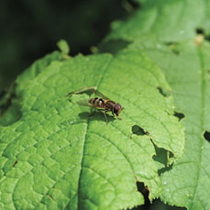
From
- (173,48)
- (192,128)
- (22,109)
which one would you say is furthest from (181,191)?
(173,48)

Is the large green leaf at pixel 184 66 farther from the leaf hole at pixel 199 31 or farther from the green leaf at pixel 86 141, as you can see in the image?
the green leaf at pixel 86 141

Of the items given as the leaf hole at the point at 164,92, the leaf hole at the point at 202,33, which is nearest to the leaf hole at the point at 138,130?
the leaf hole at the point at 164,92

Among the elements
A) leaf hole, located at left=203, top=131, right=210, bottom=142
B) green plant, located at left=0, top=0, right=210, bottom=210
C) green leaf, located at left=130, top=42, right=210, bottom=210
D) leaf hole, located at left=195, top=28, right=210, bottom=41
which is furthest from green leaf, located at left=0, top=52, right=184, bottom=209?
leaf hole, located at left=195, top=28, right=210, bottom=41

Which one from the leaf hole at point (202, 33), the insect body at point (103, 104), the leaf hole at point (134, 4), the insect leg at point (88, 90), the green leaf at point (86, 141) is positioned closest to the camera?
the green leaf at point (86, 141)

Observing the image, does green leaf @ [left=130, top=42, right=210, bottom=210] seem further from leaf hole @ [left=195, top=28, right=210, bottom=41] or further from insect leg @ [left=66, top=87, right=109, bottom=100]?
insect leg @ [left=66, top=87, right=109, bottom=100]

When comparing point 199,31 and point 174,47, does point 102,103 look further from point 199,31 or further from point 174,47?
point 199,31

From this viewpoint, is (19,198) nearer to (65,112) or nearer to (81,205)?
(81,205)
